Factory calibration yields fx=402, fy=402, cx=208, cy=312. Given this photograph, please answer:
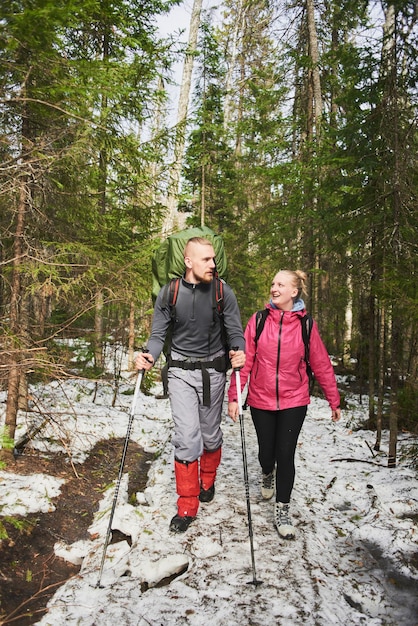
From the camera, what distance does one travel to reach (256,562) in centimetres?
340

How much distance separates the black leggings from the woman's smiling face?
1050 millimetres

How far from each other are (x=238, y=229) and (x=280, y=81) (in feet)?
19.0

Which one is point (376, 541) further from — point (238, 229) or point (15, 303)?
point (238, 229)

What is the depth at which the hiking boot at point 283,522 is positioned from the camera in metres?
3.76

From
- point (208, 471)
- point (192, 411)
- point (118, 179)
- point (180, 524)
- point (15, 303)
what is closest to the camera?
point (180, 524)

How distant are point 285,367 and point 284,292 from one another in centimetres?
76

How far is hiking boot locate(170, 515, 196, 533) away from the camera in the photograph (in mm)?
3832

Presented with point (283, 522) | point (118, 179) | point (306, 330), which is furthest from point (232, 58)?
point (283, 522)

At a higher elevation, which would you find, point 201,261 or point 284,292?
point 201,261

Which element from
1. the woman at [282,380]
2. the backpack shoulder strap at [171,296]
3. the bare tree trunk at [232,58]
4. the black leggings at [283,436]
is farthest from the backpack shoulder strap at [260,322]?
the bare tree trunk at [232,58]

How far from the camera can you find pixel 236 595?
299cm

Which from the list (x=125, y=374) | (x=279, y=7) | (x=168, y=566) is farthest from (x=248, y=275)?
(x=168, y=566)

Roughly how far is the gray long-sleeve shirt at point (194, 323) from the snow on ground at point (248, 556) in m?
1.75

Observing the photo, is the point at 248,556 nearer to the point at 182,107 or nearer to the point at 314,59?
the point at 314,59
